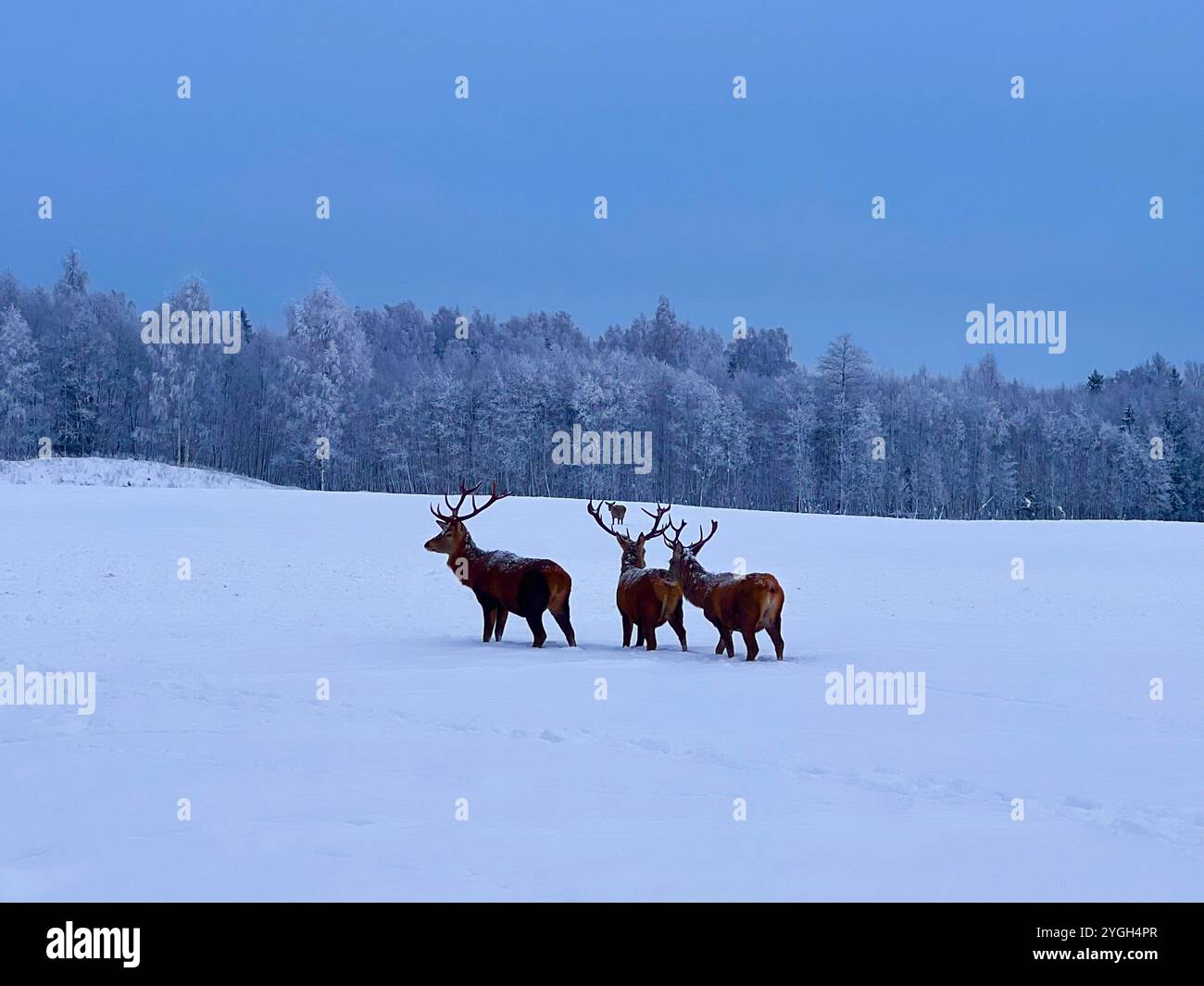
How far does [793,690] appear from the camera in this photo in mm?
10352

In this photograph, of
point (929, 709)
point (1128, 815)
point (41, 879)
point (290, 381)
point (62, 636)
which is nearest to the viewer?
point (41, 879)

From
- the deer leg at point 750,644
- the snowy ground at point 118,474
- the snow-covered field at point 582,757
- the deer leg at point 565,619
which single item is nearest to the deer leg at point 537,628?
the deer leg at point 565,619

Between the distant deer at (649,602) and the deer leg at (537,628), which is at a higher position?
the distant deer at (649,602)

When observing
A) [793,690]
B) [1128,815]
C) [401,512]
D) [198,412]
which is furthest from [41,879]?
[198,412]

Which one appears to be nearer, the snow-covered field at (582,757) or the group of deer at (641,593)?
the snow-covered field at (582,757)

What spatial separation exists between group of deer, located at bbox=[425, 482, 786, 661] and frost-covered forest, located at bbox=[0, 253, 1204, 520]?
4449cm

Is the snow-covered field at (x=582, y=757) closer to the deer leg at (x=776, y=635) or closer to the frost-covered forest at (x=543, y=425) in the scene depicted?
the deer leg at (x=776, y=635)

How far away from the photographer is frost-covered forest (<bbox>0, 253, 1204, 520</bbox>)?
60.5 meters

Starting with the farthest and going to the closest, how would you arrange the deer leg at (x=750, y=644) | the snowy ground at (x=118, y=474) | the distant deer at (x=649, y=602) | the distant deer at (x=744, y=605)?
1. the snowy ground at (x=118, y=474)
2. the distant deer at (x=649, y=602)
3. the deer leg at (x=750, y=644)
4. the distant deer at (x=744, y=605)

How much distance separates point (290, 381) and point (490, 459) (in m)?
11.9

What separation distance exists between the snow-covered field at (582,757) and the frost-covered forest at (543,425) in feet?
142

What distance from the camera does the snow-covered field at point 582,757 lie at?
5129mm

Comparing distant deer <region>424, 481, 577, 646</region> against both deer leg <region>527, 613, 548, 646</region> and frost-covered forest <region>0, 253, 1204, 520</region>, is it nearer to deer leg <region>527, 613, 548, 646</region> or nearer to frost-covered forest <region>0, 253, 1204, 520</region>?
deer leg <region>527, 613, 548, 646</region>
